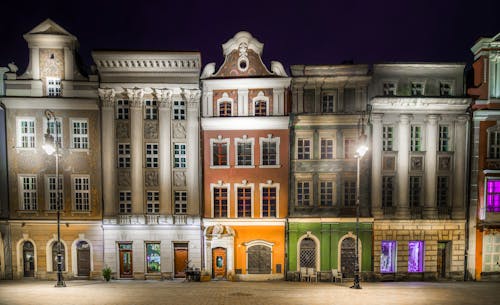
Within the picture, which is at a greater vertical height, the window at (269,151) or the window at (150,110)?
the window at (150,110)

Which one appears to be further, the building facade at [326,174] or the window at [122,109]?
the window at [122,109]

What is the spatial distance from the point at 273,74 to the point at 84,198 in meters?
18.0

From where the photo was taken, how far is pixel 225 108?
924 inches

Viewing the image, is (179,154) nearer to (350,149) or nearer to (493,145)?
(350,149)

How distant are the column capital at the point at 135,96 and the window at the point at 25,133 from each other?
7.89 metres

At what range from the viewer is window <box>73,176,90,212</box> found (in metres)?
23.5

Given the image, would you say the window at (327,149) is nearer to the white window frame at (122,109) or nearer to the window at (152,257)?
the window at (152,257)

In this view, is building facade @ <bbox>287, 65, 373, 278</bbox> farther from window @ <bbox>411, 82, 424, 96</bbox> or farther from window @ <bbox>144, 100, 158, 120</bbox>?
Answer: window @ <bbox>144, 100, 158, 120</bbox>

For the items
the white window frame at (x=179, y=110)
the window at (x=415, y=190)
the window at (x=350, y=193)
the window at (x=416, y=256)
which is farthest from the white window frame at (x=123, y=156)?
the window at (x=416, y=256)

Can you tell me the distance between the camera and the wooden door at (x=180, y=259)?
23.5 metres

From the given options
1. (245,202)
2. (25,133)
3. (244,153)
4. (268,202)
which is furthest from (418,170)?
(25,133)

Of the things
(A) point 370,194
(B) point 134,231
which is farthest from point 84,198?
(A) point 370,194

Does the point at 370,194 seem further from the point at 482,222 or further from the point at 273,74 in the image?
the point at 273,74

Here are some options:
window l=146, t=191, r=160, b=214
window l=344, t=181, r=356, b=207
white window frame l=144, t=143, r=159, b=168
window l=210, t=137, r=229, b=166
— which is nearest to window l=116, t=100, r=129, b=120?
white window frame l=144, t=143, r=159, b=168
